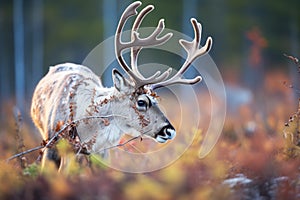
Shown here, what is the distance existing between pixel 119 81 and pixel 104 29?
27943 millimetres

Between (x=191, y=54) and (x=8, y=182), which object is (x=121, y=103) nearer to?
(x=191, y=54)

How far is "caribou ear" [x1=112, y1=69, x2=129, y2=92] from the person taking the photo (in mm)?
7059

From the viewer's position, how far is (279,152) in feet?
19.4

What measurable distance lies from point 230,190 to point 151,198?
875 millimetres

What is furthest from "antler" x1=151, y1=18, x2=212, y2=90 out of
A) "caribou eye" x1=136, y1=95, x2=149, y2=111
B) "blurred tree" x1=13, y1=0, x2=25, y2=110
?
"blurred tree" x1=13, y1=0, x2=25, y2=110

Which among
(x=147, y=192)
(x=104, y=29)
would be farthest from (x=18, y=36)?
(x=147, y=192)

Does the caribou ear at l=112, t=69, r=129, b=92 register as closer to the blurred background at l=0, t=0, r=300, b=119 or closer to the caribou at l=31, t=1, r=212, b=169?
the caribou at l=31, t=1, r=212, b=169

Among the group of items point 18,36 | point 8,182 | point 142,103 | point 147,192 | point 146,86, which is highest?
point 18,36

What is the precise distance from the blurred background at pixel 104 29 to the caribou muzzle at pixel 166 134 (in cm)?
2668

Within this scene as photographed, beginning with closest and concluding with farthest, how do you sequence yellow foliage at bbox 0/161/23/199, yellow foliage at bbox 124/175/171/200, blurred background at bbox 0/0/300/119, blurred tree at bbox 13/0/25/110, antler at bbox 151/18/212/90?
yellow foliage at bbox 124/175/171/200 < yellow foliage at bbox 0/161/23/199 < antler at bbox 151/18/212/90 < blurred tree at bbox 13/0/25/110 < blurred background at bbox 0/0/300/119

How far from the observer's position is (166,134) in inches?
273

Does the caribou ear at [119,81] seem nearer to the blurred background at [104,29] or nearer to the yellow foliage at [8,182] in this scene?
the yellow foliage at [8,182]

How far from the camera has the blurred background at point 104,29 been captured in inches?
1375

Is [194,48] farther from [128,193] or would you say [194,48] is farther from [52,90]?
[128,193]
